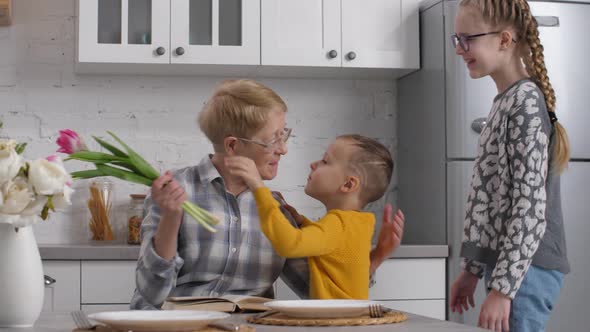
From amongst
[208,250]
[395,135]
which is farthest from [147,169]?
[395,135]

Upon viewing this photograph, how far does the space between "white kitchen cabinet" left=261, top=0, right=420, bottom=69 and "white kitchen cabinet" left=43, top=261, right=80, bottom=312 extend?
40.3 inches

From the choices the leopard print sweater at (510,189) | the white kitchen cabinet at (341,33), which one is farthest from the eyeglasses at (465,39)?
the white kitchen cabinet at (341,33)

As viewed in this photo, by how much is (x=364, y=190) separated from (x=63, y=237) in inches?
68.0

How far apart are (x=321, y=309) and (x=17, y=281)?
48cm

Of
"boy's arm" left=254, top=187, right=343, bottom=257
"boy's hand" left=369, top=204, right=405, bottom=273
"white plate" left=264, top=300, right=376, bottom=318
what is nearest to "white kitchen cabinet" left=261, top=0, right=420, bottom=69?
"boy's hand" left=369, top=204, right=405, bottom=273

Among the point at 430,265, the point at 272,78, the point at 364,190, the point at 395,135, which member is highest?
the point at 272,78

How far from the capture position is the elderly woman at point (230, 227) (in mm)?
1800

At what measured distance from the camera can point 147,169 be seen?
137 centimetres

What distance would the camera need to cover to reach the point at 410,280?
2.95 metres

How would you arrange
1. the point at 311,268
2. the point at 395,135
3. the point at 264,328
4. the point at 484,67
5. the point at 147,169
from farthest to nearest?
the point at 395,135
the point at 484,67
the point at 311,268
the point at 147,169
the point at 264,328

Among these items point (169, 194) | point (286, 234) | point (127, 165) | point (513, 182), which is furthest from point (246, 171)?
point (513, 182)

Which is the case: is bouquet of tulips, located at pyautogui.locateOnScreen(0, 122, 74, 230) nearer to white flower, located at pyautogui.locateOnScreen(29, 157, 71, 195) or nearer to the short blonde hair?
white flower, located at pyautogui.locateOnScreen(29, 157, 71, 195)

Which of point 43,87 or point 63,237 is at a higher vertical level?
point 43,87

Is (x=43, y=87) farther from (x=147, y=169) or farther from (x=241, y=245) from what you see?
(x=147, y=169)
